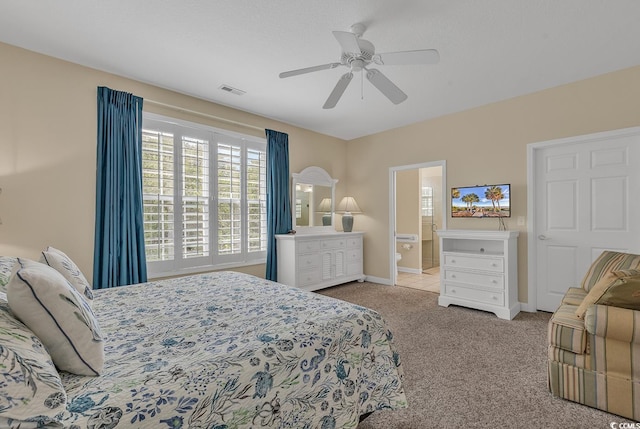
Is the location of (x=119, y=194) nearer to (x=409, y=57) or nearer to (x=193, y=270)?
(x=193, y=270)

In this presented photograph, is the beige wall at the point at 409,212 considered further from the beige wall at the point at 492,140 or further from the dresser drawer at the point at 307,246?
the dresser drawer at the point at 307,246

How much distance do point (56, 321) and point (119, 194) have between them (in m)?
2.50

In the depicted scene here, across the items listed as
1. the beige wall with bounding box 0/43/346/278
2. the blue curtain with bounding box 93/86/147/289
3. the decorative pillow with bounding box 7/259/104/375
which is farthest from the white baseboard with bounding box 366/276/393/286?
the decorative pillow with bounding box 7/259/104/375

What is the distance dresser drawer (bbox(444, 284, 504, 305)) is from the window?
8.93ft

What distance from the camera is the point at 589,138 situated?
334cm

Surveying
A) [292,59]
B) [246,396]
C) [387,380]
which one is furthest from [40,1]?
[387,380]

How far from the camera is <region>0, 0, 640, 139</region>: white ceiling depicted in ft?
7.23

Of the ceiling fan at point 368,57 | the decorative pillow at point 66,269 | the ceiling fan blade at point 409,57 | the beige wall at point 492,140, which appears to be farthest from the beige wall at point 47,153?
the beige wall at point 492,140

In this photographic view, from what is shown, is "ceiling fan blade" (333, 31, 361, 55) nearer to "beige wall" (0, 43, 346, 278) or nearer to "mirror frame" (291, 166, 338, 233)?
"beige wall" (0, 43, 346, 278)

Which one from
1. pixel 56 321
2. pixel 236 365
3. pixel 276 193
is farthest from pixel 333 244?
pixel 56 321

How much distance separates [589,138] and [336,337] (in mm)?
3803

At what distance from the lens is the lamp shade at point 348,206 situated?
5.54 metres

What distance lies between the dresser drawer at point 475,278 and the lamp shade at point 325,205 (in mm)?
2358

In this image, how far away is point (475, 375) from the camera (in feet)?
7.45
